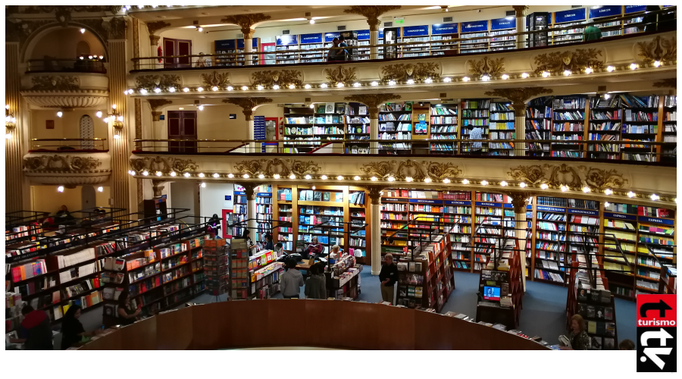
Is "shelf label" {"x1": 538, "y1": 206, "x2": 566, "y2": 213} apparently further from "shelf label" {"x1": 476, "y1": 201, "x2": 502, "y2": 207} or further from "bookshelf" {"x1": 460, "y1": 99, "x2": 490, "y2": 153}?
"bookshelf" {"x1": 460, "y1": 99, "x2": 490, "y2": 153}

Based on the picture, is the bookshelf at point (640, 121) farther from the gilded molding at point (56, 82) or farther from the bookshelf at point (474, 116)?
the gilded molding at point (56, 82)

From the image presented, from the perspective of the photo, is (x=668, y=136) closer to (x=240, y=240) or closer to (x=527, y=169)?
(x=527, y=169)

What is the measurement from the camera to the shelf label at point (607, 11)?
45.9 feet

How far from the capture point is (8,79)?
16.0 meters

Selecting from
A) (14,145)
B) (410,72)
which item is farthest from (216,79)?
(14,145)

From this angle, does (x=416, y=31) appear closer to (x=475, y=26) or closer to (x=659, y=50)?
(x=475, y=26)

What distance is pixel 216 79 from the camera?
15234 mm

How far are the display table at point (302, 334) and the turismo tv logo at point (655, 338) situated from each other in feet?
5.25

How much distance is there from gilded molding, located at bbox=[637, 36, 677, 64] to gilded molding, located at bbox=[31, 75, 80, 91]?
44.9 ft

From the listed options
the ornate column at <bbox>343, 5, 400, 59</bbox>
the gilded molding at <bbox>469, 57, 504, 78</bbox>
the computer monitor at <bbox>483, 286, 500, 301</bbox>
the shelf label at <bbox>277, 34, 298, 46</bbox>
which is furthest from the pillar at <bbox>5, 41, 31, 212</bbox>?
the computer monitor at <bbox>483, 286, 500, 301</bbox>

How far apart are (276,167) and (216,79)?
9.50 ft

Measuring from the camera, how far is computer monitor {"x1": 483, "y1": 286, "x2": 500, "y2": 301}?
10305 mm

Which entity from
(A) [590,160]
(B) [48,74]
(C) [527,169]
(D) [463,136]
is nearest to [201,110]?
(B) [48,74]

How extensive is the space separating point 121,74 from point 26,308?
29.7ft
